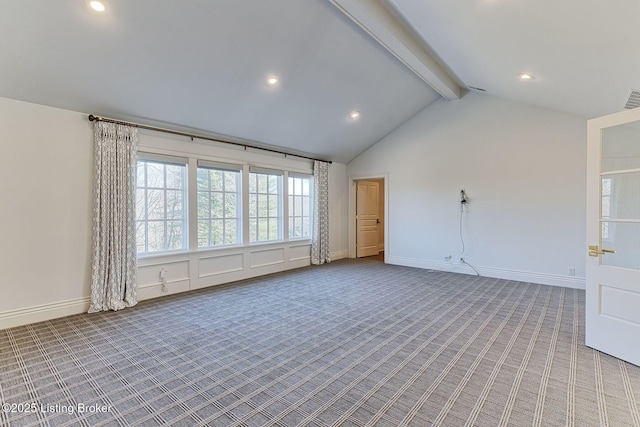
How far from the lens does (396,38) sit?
355 centimetres

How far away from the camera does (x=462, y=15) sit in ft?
9.50

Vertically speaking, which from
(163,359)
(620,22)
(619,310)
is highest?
(620,22)

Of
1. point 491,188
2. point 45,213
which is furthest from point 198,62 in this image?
point 491,188

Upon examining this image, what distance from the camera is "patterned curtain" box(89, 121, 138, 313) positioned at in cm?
368

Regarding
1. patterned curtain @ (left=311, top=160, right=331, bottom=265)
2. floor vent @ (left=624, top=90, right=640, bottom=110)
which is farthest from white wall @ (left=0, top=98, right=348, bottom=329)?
floor vent @ (left=624, top=90, right=640, bottom=110)

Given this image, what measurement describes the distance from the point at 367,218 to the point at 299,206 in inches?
89.5

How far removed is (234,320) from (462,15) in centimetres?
393

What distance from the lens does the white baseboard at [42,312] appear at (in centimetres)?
319

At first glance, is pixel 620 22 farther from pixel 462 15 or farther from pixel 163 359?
pixel 163 359

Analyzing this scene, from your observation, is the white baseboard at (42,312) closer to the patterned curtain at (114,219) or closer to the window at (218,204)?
the patterned curtain at (114,219)

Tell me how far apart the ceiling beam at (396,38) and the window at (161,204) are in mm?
3149

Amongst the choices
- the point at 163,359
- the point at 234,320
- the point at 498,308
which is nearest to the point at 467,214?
the point at 498,308

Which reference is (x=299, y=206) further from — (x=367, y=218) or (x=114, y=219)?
(x=114, y=219)
